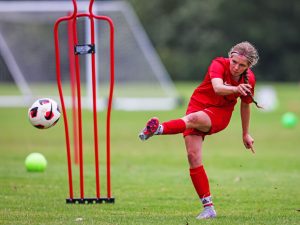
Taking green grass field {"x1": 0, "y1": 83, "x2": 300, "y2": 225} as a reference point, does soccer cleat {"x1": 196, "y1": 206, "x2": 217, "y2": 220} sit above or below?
below

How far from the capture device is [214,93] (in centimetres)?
809

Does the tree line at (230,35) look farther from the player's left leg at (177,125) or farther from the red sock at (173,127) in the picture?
the red sock at (173,127)

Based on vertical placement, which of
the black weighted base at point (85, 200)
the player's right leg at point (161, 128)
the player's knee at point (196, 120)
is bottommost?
the black weighted base at point (85, 200)

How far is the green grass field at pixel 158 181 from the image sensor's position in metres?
8.24

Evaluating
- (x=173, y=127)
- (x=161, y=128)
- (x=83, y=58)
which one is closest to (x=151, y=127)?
(x=161, y=128)

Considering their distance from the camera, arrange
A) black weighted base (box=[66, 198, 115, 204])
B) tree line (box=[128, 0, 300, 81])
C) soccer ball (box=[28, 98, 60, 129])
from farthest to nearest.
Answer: tree line (box=[128, 0, 300, 81]) < black weighted base (box=[66, 198, 115, 204]) < soccer ball (box=[28, 98, 60, 129])

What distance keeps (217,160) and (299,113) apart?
15919 millimetres

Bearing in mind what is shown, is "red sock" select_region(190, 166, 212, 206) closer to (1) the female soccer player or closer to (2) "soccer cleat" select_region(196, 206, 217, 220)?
(1) the female soccer player

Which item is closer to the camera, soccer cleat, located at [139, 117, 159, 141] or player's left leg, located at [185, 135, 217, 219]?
soccer cleat, located at [139, 117, 159, 141]

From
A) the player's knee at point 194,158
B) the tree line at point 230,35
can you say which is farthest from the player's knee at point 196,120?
the tree line at point 230,35

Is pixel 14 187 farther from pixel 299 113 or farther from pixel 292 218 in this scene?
pixel 299 113

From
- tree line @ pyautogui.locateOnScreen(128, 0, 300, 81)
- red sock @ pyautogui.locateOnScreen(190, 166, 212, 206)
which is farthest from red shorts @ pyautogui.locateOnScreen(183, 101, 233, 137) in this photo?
tree line @ pyautogui.locateOnScreen(128, 0, 300, 81)

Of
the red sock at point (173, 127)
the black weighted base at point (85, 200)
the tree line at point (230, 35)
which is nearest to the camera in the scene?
the red sock at point (173, 127)

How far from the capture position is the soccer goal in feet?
107
